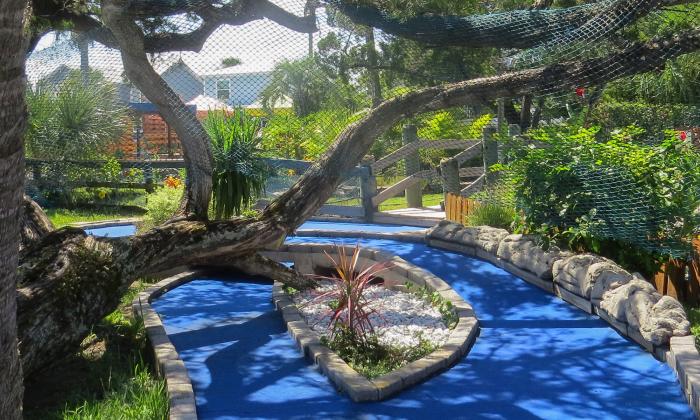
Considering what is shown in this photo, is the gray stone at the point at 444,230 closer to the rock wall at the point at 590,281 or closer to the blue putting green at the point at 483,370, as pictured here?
the rock wall at the point at 590,281

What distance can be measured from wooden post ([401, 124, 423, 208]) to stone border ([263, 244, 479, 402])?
14.2 ft

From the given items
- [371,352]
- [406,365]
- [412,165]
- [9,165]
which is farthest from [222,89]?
[9,165]

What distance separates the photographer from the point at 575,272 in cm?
702

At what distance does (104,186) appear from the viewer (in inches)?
612

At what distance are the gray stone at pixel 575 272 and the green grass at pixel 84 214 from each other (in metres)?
8.56

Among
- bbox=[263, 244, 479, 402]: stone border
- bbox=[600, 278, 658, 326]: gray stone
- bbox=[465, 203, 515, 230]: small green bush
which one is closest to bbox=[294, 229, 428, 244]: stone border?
bbox=[465, 203, 515, 230]: small green bush

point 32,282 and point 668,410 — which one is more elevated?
point 32,282

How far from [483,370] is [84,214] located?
10587 mm

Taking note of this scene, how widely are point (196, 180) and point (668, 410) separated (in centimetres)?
468

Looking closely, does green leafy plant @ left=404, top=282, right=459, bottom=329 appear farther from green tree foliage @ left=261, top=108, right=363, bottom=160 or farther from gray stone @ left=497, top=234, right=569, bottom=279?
green tree foliage @ left=261, top=108, right=363, bottom=160

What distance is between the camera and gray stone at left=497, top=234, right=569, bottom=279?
760 centimetres

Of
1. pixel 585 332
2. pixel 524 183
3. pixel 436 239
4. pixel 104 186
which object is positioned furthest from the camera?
pixel 104 186

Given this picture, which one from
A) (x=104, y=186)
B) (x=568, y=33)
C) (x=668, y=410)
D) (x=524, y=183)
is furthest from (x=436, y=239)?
(x=104, y=186)

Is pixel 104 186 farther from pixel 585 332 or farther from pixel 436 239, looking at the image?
pixel 585 332
